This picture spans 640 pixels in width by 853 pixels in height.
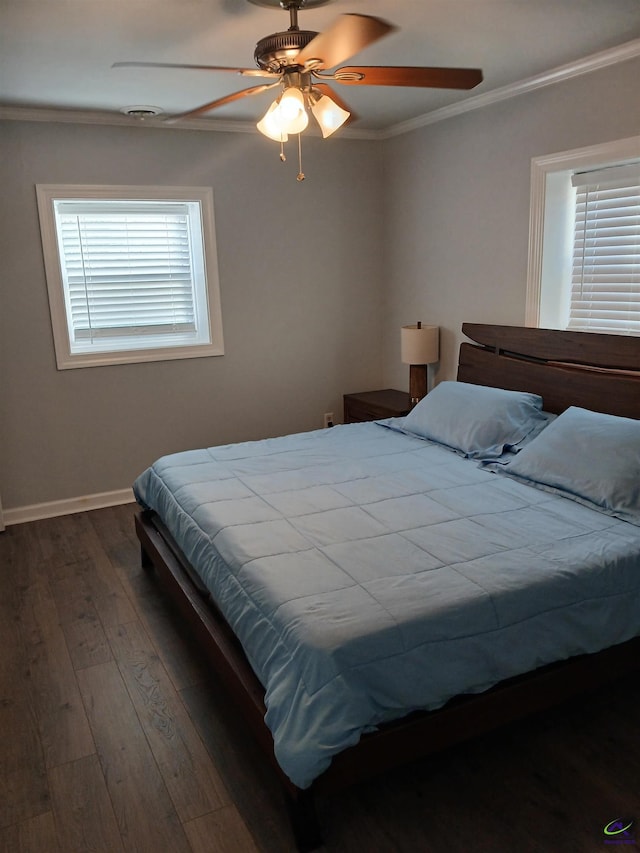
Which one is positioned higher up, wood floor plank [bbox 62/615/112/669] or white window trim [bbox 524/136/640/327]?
white window trim [bbox 524/136/640/327]

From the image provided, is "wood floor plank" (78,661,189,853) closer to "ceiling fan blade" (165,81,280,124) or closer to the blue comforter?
the blue comforter

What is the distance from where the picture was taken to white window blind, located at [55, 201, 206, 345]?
4199mm

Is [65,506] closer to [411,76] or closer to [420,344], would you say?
[420,344]

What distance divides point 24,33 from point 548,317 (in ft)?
9.38

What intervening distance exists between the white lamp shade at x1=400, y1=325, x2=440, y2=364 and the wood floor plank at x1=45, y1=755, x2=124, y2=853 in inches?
121

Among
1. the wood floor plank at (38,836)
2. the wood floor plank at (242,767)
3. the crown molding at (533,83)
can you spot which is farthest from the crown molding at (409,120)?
the wood floor plank at (38,836)

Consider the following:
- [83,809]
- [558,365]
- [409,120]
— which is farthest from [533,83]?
[83,809]

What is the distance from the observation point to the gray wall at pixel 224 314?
398cm

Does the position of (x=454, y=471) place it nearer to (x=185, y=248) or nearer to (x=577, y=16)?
(x=577, y=16)

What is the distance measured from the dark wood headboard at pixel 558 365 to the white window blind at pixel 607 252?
0.74 feet

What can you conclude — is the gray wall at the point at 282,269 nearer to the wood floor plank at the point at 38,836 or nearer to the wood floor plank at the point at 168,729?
the wood floor plank at the point at 168,729

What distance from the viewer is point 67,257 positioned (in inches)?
164

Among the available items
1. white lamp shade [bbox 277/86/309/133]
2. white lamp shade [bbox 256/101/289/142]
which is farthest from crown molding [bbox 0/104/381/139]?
white lamp shade [bbox 277/86/309/133]

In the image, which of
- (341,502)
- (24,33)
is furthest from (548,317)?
(24,33)
